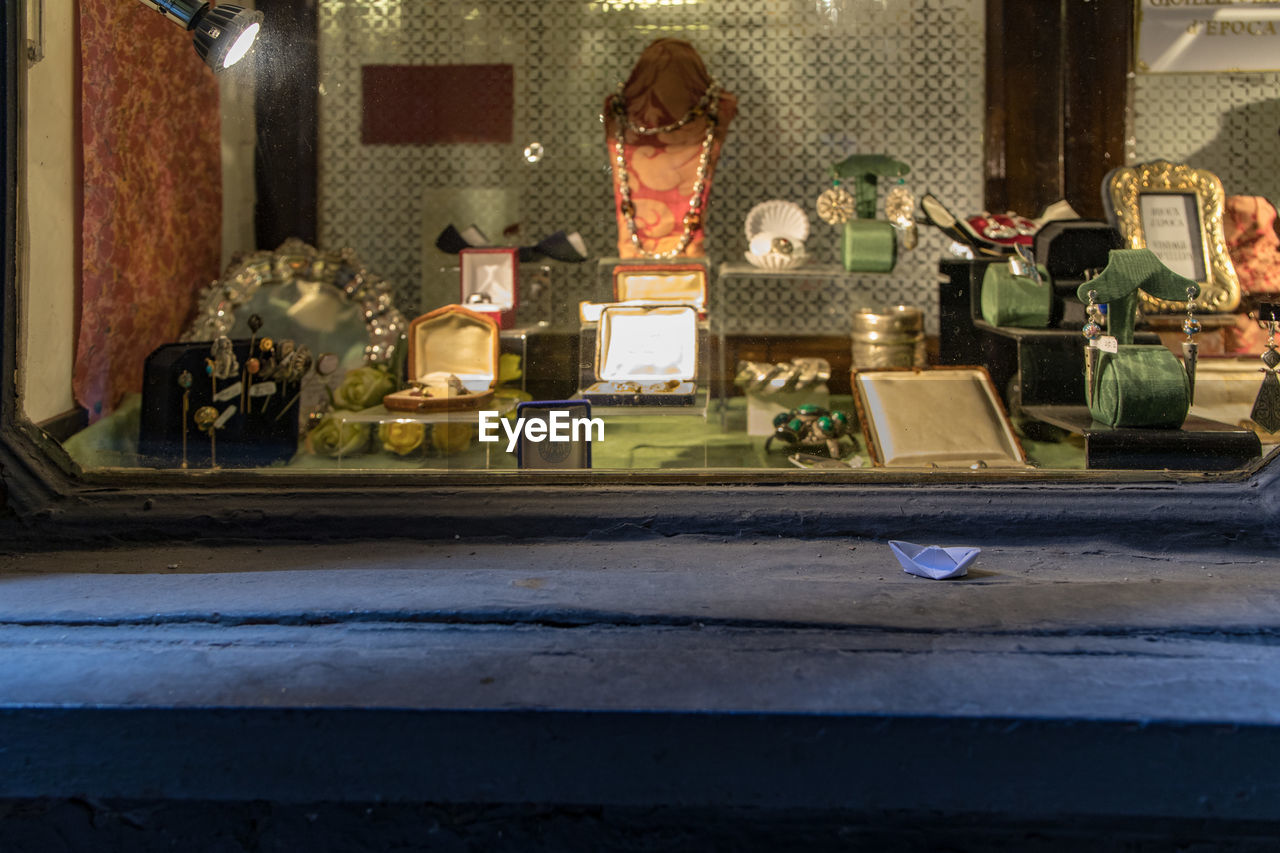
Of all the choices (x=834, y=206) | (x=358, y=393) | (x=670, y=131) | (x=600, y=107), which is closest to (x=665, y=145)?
(x=670, y=131)

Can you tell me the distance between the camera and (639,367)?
4.59ft

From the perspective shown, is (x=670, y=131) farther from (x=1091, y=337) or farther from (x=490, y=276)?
(x=1091, y=337)

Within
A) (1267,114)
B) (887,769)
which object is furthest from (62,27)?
(1267,114)

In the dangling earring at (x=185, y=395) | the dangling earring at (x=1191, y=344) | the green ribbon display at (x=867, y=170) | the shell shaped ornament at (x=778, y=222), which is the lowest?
the dangling earring at (x=185, y=395)

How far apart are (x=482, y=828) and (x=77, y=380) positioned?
87 centimetres

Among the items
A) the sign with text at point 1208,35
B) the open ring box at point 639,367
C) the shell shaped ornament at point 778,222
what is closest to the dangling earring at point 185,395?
the open ring box at point 639,367

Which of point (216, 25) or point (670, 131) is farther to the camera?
point (670, 131)

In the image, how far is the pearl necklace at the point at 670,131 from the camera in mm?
1443

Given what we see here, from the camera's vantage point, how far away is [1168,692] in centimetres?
84

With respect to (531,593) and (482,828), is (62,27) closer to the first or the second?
(531,593)

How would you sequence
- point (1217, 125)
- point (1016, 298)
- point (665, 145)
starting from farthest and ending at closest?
point (665, 145), point (1016, 298), point (1217, 125)

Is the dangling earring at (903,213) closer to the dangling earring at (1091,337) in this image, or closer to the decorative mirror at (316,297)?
the dangling earring at (1091,337)

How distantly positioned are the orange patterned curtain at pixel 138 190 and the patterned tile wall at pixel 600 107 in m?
0.17

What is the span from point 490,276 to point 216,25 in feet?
1.59
